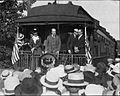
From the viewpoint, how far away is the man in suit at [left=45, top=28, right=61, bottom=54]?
41.0 ft

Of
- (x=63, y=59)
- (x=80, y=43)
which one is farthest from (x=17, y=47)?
(x=80, y=43)

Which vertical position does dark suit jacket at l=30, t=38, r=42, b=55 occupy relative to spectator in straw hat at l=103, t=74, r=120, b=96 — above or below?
below

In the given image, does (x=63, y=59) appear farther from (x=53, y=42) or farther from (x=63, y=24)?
(x=63, y=24)

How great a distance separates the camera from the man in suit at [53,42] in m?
12.5

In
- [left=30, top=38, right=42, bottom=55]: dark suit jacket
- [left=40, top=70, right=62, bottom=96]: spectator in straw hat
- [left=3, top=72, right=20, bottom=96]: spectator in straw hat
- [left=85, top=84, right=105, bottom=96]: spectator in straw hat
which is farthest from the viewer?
[left=30, top=38, right=42, bottom=55]: dark suit jacket

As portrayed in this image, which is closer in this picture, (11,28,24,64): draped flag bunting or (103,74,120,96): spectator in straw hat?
(103,74,120,96): spectator in straw hat

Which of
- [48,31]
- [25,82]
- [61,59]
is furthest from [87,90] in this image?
[48,31]

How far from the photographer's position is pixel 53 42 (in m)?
12.5

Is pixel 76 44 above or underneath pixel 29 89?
underneath

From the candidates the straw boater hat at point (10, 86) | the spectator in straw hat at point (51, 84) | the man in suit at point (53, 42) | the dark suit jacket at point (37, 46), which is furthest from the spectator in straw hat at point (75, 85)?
the dark suit jacket at point (37, 46)

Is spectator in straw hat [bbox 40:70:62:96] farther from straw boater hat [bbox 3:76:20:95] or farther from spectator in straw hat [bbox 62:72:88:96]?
straw boater hat [bbox 3:76:20:95]

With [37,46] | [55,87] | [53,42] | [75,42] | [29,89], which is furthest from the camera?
[37,46]

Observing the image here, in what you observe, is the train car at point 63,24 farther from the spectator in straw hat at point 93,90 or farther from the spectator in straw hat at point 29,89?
the spectator in straw hat at point 29,89

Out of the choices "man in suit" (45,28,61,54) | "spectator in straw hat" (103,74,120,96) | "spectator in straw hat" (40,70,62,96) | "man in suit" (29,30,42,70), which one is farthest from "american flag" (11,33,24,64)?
"spectator in straw hat" (103,74,120,96)
